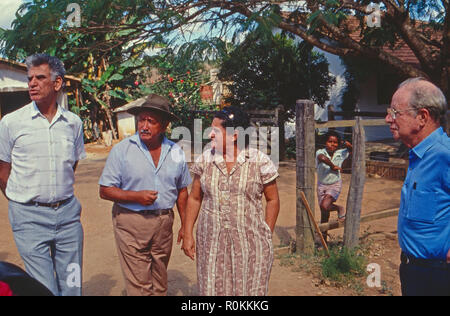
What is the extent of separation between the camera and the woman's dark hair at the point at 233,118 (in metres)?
3.17

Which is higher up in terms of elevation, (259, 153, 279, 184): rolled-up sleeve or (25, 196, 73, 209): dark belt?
(259, 153, 279, 184): rolled-up sleeve

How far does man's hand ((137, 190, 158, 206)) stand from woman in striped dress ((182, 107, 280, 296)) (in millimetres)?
360

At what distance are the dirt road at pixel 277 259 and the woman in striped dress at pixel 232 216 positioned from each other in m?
1.72

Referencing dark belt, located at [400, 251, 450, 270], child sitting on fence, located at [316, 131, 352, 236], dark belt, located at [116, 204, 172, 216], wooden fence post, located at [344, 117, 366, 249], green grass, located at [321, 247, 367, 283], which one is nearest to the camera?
dark belt, located at [400, 251, 450, 270]

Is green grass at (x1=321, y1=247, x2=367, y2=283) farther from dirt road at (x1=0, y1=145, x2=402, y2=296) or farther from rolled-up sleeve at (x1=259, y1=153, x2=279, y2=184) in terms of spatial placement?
rolled-up sleeve at (x1=259, y1=153, x2=279, y2=184)

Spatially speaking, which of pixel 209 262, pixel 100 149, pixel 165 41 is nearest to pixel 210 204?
pixel 209 262

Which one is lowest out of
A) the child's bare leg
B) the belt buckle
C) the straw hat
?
the child's bare leg

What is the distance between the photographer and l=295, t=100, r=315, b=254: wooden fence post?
205 inches

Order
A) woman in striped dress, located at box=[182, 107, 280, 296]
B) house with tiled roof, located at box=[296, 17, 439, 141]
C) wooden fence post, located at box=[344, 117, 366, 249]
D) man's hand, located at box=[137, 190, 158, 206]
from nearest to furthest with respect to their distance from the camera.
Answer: woman in striped dress, located at box=[182, 107, 280, 296]
man's hand, located at box=[137, 190, 158, 206]
wooden fence post, located at box=[344, 117, 366, 249]
house with tiled roof, located at box=[296, 17, 439, 141]

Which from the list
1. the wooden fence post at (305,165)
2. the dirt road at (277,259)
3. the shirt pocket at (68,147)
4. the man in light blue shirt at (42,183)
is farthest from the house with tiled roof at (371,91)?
the man in light blue shirt at (42,183)

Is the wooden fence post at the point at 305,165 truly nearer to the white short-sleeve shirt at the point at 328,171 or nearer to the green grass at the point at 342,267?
the green grass at the point at 342,267

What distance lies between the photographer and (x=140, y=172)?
343 centimetres

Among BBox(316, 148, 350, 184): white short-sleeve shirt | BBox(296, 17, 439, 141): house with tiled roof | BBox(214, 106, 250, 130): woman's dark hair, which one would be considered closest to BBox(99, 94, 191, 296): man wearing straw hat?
BBox(214, 106, 250, 130): woman's dark hair

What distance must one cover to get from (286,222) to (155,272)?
4196 millimetres
